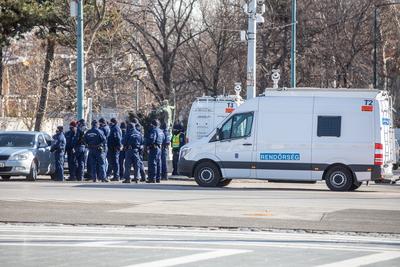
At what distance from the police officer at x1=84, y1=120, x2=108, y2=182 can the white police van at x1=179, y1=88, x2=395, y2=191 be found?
12.3 ft

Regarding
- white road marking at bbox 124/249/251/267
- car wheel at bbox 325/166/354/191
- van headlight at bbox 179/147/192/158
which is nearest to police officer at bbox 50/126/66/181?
van headlight at bbox 179/147/192/158

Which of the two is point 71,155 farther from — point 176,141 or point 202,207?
point 202,207

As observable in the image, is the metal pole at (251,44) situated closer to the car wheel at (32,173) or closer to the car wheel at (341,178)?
the car wheel at (341,178)

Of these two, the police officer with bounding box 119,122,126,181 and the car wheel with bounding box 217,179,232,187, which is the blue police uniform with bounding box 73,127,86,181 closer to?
the police officer with bounding box 119,122,126,181

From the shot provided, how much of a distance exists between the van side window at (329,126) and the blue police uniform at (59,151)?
7.91 m

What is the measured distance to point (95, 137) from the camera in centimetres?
2608

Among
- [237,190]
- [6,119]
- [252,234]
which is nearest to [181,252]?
[252,234]

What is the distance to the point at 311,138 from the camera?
2323cm

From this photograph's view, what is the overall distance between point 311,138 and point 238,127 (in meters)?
1.94

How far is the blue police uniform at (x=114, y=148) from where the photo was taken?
2673cm

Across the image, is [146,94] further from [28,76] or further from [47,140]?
[47,140]

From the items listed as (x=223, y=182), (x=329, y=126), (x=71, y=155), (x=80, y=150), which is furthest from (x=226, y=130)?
(x=71, y=155)

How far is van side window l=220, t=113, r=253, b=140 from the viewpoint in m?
23.8

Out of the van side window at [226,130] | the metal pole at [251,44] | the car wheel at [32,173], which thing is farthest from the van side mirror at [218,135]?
the metal pole at [251,44]
